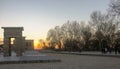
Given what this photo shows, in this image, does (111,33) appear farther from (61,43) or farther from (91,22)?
(61,43)

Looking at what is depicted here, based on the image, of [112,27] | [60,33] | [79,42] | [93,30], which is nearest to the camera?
[112,27]

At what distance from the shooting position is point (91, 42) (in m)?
93.6

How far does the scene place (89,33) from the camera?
89.9 meters

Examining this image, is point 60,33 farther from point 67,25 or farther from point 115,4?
point 115,4

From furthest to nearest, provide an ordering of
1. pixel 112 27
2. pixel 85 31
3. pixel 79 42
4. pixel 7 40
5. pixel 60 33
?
1. pixel 60 33
2. pixel 79 42
3. pixel 85 31
4. pixel 112 27
5. pixel 7 40

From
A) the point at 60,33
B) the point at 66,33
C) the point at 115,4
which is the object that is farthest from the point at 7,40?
the point at 60,33

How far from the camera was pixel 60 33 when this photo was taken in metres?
108

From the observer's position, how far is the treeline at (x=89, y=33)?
7562 cm

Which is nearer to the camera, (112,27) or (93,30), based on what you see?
(112,27)

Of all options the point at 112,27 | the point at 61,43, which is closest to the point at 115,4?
the point at 112,27

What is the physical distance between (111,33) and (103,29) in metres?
2.48

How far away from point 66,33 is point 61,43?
1652 cm

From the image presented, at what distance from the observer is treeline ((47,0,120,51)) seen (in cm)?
7562

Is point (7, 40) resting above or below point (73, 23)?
below
